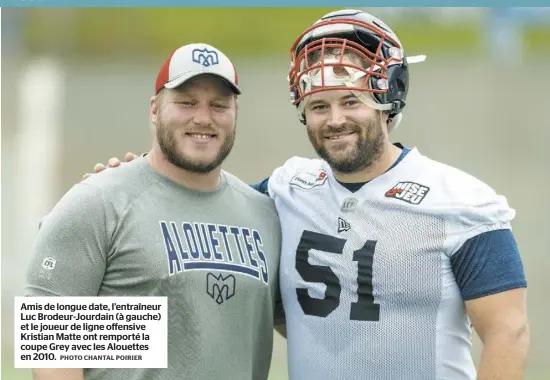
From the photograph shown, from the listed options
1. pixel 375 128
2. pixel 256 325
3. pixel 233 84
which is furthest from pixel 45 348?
pixel 375 128

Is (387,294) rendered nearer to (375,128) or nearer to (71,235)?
(375,128)

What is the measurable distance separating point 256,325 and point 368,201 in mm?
631

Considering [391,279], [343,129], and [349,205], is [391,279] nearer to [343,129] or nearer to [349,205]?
[349,205]

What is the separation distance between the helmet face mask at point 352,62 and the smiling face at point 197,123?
294 millimetres

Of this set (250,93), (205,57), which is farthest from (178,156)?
(250,93)

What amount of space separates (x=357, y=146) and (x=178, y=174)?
2.24 feet

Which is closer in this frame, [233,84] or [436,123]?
[233,84]

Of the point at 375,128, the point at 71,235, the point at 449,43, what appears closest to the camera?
the point at 71,235

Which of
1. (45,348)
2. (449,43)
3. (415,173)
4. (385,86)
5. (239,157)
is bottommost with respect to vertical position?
(45,348)

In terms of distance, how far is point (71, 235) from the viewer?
329 centimetres

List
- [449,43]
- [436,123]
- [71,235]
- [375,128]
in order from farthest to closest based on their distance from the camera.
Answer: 1. [449,43]
2. [436,123]
3. [375,128]
4. [71,235]

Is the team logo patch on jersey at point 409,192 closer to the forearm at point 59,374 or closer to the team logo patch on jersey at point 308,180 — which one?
the team logo patch on jersey at point 308,180

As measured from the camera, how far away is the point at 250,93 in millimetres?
15453
